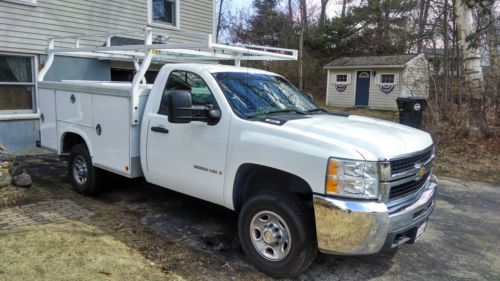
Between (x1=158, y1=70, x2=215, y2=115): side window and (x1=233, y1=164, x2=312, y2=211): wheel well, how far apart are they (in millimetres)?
941

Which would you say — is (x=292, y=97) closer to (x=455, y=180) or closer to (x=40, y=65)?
(x=455, y=180)

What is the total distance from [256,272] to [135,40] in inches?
356

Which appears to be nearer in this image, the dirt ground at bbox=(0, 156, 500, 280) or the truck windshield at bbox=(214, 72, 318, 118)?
the dirt ground at bbox=(0, 156, 500, 280)

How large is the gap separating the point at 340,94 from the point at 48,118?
21908mm

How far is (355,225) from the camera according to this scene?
331cm

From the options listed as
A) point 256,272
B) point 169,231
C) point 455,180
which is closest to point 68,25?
point 169,231

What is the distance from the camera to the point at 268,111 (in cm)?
445

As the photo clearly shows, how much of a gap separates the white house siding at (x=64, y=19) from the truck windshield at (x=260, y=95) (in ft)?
10.2

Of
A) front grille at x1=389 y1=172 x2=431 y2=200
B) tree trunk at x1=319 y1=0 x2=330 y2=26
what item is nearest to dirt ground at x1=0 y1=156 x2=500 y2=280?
front grille at x1=389 y1=172 x2=431 y2=200

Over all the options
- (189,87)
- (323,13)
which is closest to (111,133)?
(189,87)

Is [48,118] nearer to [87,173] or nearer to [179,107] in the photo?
[87,173]

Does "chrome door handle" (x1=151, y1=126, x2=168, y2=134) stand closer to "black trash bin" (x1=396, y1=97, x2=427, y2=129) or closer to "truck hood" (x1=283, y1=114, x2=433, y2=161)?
"truck hood" (x1=283, y1=114, x2=433, y2=161)

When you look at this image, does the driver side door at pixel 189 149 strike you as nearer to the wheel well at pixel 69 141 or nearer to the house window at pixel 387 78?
the wheel well at pixel 69 141

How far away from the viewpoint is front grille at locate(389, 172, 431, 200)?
357 centimetres
